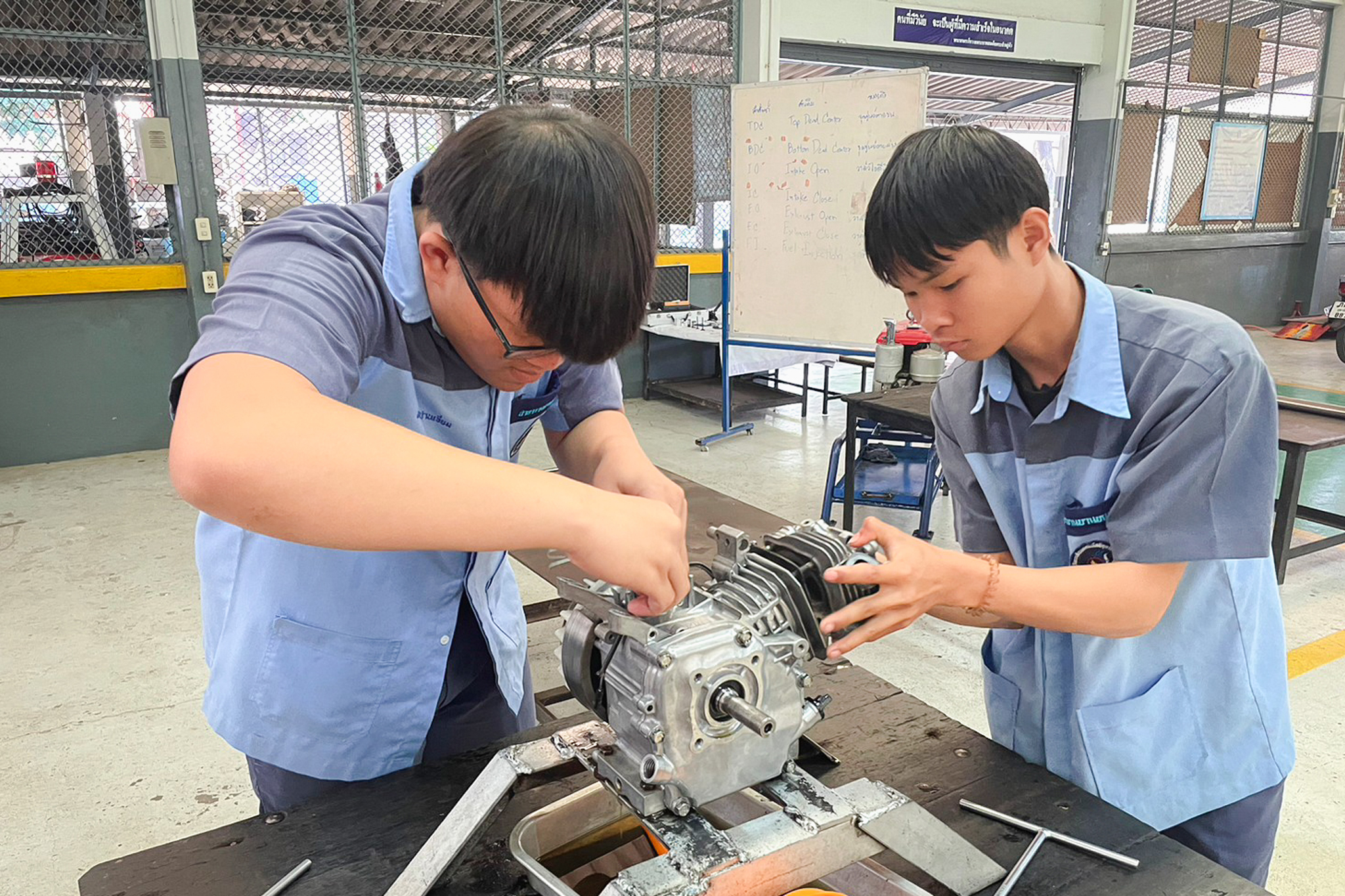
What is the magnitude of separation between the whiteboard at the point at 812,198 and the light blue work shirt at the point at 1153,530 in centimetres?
312

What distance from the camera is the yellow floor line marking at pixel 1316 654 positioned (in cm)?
280

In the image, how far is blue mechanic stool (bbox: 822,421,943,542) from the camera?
372 centimetres

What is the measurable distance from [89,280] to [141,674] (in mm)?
2916

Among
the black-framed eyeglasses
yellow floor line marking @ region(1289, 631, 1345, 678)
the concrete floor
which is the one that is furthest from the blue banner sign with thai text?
the black-framed eyeglasses

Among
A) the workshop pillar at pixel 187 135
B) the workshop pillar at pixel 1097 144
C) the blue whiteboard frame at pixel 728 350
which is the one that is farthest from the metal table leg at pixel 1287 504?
the workshop pillar at pixel 187 135

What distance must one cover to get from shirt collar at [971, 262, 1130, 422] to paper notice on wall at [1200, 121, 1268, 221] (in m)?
8.75

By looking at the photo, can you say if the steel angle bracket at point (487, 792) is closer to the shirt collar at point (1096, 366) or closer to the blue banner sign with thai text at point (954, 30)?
the shirt collar at point (1096, 366)

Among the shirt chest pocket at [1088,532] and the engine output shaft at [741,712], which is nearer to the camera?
the engine output shaft at [741,712]

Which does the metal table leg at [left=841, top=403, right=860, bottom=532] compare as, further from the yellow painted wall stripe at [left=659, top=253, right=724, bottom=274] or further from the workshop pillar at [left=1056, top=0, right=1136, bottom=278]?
the workshop pillar at [left=1056, top=0, right=1136, bottom=278]

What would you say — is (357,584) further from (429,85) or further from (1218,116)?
(1218,116)

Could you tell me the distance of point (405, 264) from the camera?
92 centimetres

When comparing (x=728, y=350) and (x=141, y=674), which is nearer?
(x=141, y=674)

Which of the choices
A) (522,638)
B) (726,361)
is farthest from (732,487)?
(522,638)

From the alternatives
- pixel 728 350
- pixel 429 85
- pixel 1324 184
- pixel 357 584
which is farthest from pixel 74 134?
pixel 1324 184
